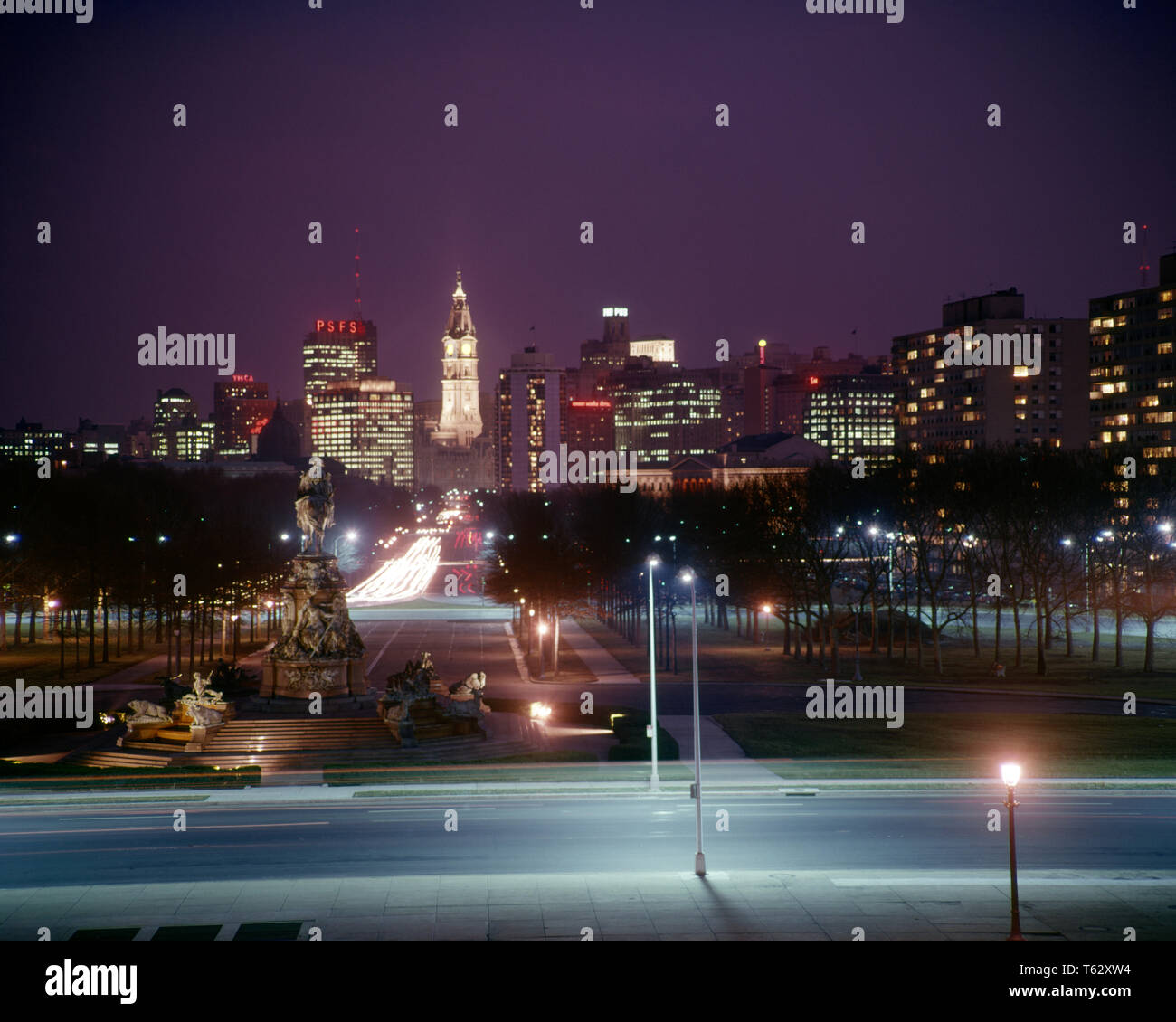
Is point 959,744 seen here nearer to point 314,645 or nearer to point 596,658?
point 314,645

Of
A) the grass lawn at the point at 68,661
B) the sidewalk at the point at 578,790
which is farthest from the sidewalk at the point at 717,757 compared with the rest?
the grass lawn at the point at 68,661

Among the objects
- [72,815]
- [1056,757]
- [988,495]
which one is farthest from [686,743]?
[988,495]

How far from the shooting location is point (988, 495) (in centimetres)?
7106

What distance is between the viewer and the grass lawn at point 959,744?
37219 millimetres

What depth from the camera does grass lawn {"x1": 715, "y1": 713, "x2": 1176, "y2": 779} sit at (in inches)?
1465

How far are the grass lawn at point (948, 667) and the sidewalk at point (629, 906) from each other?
35.5 m

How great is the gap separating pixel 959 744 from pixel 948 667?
85.9ft

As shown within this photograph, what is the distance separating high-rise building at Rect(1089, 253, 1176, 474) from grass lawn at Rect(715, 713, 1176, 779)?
12208 cm

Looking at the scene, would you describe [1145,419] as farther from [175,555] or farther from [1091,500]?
[175,555]

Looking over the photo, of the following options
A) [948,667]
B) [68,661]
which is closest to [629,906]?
[948,667]

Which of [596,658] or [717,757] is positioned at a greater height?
[717,757]

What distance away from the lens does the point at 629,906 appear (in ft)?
74.2

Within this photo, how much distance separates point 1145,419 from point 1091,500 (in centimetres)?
10261

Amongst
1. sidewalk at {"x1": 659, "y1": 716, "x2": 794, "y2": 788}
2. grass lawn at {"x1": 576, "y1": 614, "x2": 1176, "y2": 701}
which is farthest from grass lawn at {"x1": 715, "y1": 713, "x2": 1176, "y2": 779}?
grass lawn at {"x1": 576, "y1": 614, "x2": 1176, "y2": 701}
